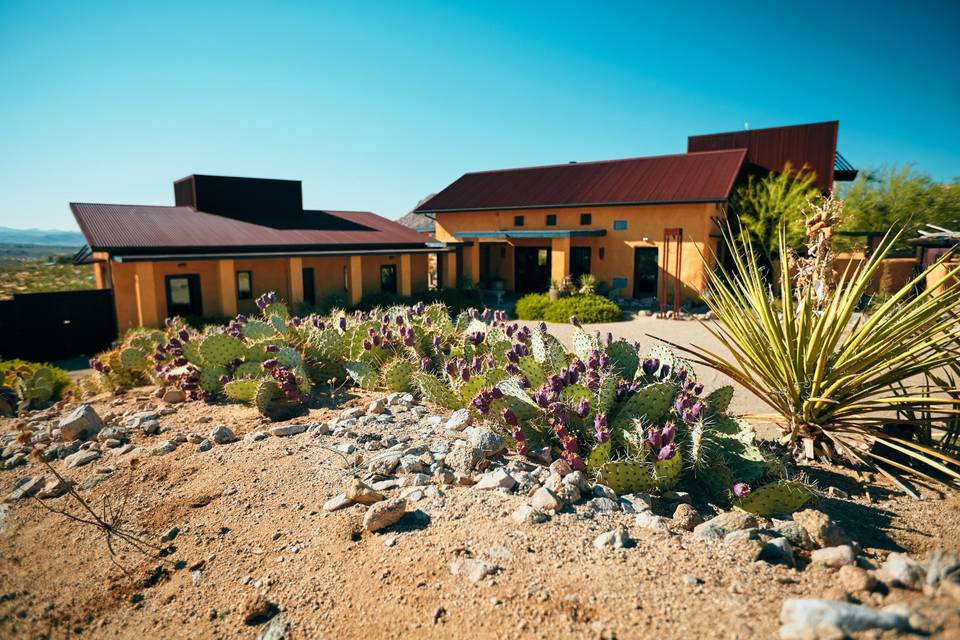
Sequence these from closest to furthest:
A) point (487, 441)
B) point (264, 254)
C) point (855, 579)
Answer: point (855, 579), point (487, 441), point (264, 254)

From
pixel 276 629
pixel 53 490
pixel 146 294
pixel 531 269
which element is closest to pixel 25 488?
pixel 53 490

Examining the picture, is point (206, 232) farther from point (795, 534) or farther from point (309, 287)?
point (795, 534)

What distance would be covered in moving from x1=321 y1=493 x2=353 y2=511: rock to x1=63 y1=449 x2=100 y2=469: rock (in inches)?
104

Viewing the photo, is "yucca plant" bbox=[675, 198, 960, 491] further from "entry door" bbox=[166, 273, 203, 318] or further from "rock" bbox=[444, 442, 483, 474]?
"entry door" bbox=[166, 273, 203, 318]

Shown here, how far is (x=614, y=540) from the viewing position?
3.08m

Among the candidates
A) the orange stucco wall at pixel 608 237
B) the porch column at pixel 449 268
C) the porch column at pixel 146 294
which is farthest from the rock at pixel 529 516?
the porch column at pixel 449 268

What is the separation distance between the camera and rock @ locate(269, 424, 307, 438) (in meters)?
5.00

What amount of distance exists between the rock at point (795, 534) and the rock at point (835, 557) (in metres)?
0.18

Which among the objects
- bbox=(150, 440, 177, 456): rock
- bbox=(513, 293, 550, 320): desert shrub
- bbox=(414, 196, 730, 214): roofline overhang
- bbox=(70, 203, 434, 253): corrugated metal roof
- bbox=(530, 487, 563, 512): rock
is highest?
bbox=(414, 196, 730, 214): roofline overhang

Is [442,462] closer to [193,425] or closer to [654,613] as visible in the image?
[654,613]

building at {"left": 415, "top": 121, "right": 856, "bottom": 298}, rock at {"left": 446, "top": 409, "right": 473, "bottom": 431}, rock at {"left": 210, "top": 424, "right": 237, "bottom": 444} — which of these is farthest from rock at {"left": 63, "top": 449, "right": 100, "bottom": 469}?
building at {"left": 415, "top": 121, "right": 856, "bottom": 298}

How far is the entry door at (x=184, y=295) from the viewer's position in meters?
15.4

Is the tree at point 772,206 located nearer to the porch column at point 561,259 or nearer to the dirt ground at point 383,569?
the porch column at point 561,259

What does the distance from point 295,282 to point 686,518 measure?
16.1 meters
